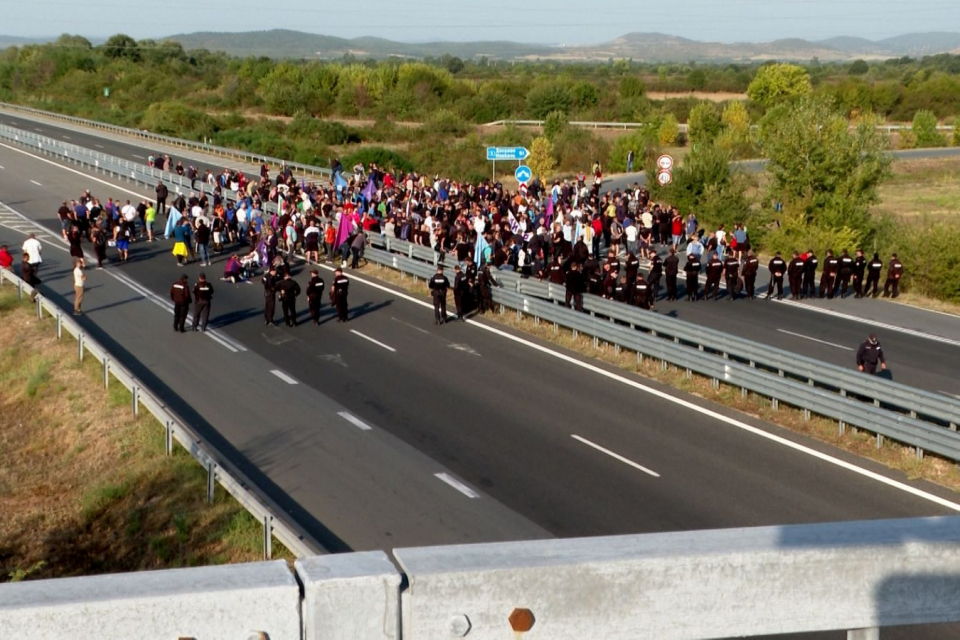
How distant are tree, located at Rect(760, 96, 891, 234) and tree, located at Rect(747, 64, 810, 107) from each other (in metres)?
63.3

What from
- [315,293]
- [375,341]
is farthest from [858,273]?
[315,293]

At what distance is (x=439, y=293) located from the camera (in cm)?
2552

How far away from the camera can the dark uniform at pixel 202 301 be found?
2442 centimetres

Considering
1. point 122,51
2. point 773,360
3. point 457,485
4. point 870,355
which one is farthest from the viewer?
point 122,51

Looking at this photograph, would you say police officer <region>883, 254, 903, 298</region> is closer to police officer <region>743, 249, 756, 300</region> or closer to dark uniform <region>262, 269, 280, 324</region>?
police officer <region>743, 249, 756, 300</region>

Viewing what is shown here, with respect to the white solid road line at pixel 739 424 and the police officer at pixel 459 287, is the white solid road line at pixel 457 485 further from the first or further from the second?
the police officer at pixel 459 287

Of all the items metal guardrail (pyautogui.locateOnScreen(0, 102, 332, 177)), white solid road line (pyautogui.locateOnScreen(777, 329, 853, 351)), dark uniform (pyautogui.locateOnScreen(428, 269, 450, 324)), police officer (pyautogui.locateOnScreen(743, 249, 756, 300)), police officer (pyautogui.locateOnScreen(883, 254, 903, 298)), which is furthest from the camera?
metal guardrail (pyautogui.locateOnScreen(0, 102, 332, 177))

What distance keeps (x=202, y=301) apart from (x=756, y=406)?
1174cm

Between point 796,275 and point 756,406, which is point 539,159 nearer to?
point 796,275

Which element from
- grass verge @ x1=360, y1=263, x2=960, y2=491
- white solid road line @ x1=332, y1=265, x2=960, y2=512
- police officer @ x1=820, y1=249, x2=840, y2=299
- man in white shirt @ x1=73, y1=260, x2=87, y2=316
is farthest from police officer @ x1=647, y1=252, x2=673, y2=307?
man in white shirt @ x1=73, y1=260, x2=87, y2=316

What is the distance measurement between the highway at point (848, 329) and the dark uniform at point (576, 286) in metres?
3.05

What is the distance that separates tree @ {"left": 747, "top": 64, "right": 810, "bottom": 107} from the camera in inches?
3915

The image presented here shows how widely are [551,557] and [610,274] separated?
78.1ft

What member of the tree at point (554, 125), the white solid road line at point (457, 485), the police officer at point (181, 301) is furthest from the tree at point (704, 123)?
the white solid road line at point (457, 485)
